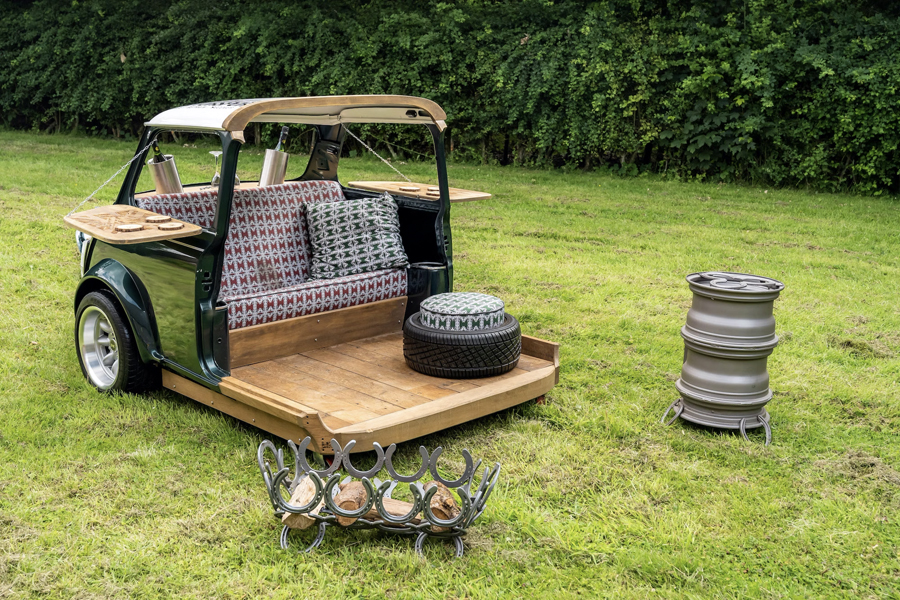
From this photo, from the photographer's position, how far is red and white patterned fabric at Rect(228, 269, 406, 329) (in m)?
4.66

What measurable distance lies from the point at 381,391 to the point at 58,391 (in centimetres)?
197

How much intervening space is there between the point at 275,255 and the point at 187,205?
0.63m

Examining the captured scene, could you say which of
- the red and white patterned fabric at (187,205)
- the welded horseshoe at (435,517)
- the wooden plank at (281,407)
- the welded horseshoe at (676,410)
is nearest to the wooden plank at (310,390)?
the wooden plank at (281,407)

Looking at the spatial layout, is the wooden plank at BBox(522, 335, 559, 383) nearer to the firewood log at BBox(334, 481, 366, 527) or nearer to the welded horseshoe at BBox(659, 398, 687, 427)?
the welded horseshoe at BBox(659, 398, 687, 427)

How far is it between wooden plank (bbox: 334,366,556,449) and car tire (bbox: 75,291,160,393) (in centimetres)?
154

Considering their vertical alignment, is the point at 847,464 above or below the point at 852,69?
below

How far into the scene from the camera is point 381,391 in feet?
14.6

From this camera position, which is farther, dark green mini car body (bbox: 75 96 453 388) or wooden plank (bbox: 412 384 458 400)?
wooden plank (bbox: 412 384 458 400)

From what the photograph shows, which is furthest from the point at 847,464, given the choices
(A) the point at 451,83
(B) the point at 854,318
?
(A) the point at 451,83

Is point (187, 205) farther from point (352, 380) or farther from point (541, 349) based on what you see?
point (541, 349)

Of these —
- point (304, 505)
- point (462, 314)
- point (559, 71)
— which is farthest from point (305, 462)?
point (559, 71)

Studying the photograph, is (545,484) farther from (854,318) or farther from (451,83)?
(451,83)

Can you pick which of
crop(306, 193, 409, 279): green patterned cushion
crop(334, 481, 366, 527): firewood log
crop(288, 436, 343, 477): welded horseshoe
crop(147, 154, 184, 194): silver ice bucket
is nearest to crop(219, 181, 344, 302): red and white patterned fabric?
crop(306, 193, 409, 279): green patterned cushion

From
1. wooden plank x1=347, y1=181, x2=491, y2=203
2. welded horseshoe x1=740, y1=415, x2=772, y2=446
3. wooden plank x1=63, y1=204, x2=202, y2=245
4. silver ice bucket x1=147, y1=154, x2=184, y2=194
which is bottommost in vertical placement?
welded horseshoe x1=740, y1=415, x2=772, y2=446
